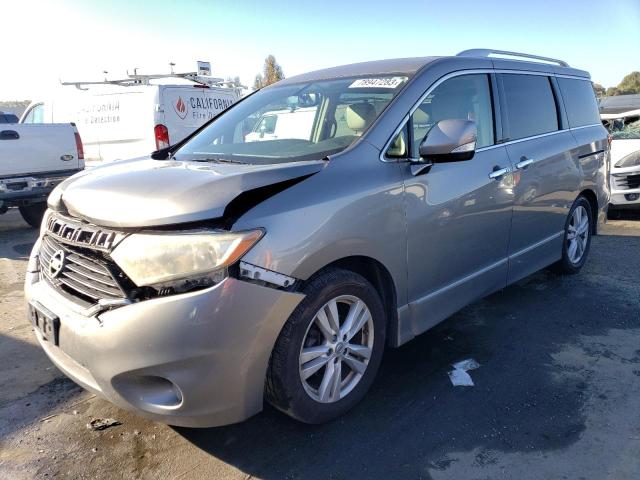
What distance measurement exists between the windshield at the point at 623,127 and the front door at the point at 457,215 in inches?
253

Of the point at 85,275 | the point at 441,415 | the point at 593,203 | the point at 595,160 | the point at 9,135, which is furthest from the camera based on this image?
the point at 9,135

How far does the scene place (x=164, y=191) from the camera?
236cm

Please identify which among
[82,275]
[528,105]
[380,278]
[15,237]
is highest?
[528,105]

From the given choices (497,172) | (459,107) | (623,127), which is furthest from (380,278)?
(623,127)

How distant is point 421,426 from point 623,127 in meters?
9.11

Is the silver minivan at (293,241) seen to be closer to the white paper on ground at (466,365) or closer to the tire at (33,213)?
the white paper on ground at (466,365)

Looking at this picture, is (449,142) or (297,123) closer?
(449,142)

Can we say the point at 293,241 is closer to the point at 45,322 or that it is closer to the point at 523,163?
the point at 45,322

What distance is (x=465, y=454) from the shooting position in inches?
99.2

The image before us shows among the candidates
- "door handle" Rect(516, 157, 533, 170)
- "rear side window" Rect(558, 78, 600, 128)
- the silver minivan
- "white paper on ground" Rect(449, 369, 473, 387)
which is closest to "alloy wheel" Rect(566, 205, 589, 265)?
"rear side window" Rect(558, 78, 600, 128)

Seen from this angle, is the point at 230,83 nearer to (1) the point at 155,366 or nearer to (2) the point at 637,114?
(2) the point at 637,114

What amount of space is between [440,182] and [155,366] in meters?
1.89

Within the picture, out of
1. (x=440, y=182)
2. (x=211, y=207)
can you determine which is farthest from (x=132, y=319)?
(x=440, y=182)

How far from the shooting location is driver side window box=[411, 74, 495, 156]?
3129mm
